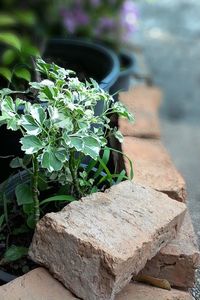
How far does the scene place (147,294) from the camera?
1.38m

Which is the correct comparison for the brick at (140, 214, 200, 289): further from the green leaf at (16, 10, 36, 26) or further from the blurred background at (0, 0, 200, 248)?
the green leaf at (16, 10, 36, 26)

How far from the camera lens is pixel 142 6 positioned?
466 centimetres

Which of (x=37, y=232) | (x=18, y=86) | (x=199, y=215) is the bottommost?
(x=199, y=215)

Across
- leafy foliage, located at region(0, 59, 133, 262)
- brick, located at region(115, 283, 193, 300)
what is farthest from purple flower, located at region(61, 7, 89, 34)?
brick, located at region(115, 283, 193, 300)

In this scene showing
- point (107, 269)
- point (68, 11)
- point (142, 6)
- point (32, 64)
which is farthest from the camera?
point (142, 6)

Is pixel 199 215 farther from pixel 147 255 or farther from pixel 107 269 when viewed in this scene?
pixel 107 269

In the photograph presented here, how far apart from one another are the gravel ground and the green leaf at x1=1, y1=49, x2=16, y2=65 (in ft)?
2.37

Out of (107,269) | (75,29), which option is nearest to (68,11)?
(75,29)

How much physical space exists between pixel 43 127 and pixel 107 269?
335mm

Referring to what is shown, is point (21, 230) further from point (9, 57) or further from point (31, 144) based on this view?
point (9, 57)

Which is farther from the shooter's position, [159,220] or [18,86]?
[18,86]

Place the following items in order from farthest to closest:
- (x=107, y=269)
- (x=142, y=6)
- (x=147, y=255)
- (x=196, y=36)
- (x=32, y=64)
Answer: (x=142, y=6) → (x=196, y=36) → (x=32, y=64) → (x=147, y=255) → (x=107, y=269)

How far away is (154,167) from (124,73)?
90 centimetres

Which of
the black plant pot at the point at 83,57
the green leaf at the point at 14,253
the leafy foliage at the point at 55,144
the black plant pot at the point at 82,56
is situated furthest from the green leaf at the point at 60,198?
the black plant pot at the point at 82,56
